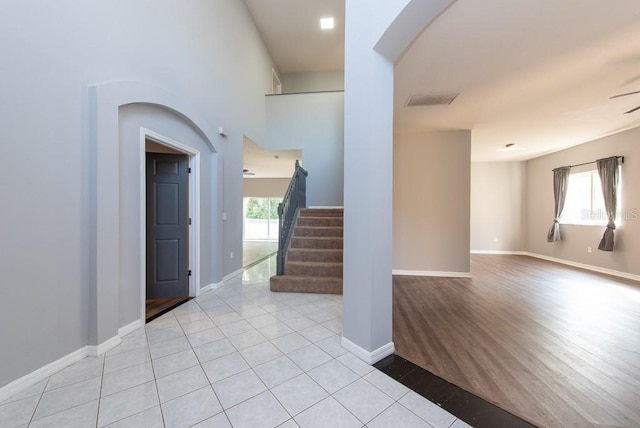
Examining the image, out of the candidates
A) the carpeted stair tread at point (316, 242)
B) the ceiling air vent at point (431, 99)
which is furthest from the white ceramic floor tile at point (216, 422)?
the ceiling air vent at point (431, 99)

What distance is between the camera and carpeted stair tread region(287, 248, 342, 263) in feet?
13.4

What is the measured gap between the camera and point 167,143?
2971mm

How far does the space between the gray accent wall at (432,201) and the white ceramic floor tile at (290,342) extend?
3.34 m

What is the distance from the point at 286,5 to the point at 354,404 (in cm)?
662

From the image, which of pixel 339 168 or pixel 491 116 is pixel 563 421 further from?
pixel 339 168

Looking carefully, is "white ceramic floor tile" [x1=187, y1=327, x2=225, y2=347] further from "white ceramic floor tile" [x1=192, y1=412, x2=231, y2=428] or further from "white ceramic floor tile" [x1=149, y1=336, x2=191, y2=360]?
"white ceramic floor tile" [x1=192, y1=412, x2=231, y2=428]

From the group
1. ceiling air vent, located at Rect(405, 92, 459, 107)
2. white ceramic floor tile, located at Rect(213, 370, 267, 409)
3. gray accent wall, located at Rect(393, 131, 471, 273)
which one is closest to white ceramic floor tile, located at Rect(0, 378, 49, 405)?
white ceramic floor tile, located at Rect(213, 370, 267, 409)

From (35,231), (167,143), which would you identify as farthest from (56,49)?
(35,231)


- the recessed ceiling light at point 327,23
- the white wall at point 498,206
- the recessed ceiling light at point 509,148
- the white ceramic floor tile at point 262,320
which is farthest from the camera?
the white wall at point 498,206

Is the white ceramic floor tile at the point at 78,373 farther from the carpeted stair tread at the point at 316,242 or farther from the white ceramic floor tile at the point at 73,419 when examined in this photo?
the carpeted stair tread at the point at 316,242

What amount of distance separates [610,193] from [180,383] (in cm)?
817

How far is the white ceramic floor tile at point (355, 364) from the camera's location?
1.86 meters

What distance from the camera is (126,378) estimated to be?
177 cm

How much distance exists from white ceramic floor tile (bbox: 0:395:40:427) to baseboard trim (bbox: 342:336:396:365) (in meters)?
2.11
